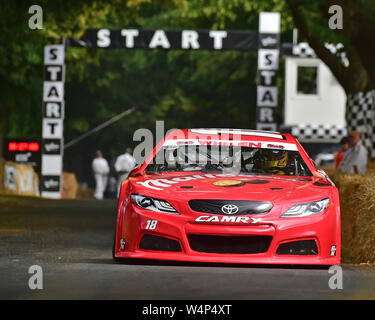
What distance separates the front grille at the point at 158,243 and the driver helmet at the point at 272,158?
1.83 m

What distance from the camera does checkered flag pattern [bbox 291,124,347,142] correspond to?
4053cm

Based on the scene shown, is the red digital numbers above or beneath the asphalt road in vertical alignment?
beneath

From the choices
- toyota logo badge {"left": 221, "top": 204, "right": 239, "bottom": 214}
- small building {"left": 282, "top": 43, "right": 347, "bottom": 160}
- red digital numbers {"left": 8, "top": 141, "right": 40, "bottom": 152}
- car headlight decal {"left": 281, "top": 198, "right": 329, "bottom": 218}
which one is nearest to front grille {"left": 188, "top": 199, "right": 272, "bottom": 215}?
toyota logo badge {"left": 221, "top": 204, "right": 239, "bottom": 214}

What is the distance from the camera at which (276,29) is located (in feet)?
86.9

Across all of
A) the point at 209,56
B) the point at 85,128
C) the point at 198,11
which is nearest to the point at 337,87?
the point at 209,56

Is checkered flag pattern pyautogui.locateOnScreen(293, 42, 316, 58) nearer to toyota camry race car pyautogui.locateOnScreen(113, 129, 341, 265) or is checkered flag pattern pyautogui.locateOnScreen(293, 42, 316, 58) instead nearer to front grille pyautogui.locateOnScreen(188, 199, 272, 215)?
toyota camry race car pyautogui.locateOnScreen(113, 129, 341, 265)

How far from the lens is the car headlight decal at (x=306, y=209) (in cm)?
855

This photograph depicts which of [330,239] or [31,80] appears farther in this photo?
[31,80]

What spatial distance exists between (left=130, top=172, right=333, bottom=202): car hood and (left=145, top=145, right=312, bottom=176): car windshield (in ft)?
Answer: 1.51

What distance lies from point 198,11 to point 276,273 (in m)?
28.6

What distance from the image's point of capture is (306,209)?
861cm

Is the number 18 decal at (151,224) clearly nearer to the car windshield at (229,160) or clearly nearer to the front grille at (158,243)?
the front grille at (158,243)

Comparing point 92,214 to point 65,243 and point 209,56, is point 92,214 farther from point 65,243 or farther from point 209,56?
point 209,56

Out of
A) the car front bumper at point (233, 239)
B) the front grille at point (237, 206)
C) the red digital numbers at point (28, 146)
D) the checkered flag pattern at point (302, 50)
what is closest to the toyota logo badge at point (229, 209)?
the front grille at point (237, 206)
